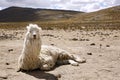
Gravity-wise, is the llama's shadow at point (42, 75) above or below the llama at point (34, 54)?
below

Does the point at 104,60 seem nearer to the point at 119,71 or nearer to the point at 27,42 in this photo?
the point at 119,71

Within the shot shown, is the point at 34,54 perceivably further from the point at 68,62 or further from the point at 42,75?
the point at 68,62

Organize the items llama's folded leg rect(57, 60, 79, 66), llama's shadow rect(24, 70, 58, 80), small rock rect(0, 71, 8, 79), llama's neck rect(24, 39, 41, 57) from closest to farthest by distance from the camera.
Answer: small rock rect(0, 71, 8, 79) → llama's shadow rect(24, 70, 58, 80) → llama's neck rect(24, 39, 41, 57) → llama's folded leg rect(57, 60, 79, 66)

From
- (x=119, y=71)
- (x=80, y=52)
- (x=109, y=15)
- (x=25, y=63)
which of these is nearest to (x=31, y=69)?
(x=25, y=63)

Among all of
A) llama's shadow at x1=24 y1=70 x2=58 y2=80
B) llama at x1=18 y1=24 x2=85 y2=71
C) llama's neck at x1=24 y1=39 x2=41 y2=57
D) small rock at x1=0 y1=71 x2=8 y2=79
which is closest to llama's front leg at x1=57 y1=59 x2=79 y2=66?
llama at x1=18 y1=24 x2=85 y2=71

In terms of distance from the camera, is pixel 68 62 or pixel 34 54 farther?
pixel 68 62

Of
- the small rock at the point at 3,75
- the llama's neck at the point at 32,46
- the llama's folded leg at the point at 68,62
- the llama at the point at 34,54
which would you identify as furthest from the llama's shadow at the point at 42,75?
the llama's folded leg at the point at 68,62

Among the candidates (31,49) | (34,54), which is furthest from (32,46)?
(34,54)

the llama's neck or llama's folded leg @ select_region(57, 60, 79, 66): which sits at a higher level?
the llama's neck

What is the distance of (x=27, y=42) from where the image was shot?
35.6ft

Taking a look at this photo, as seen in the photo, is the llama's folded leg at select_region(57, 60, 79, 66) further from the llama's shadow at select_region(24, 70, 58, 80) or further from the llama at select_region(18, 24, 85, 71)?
the llama's shadow at select_region(24, 70, 58, 80)

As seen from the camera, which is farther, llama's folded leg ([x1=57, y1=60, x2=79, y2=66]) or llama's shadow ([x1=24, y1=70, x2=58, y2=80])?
llama's folded leg ([x1=57, y1=60, x2=79, y2=66])

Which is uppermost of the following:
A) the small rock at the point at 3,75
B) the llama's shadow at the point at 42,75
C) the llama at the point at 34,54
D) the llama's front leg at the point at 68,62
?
the llama at the point at 34,54

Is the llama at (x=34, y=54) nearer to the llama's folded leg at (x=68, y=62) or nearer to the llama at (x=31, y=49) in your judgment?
the llama at (x=31, y=49)
